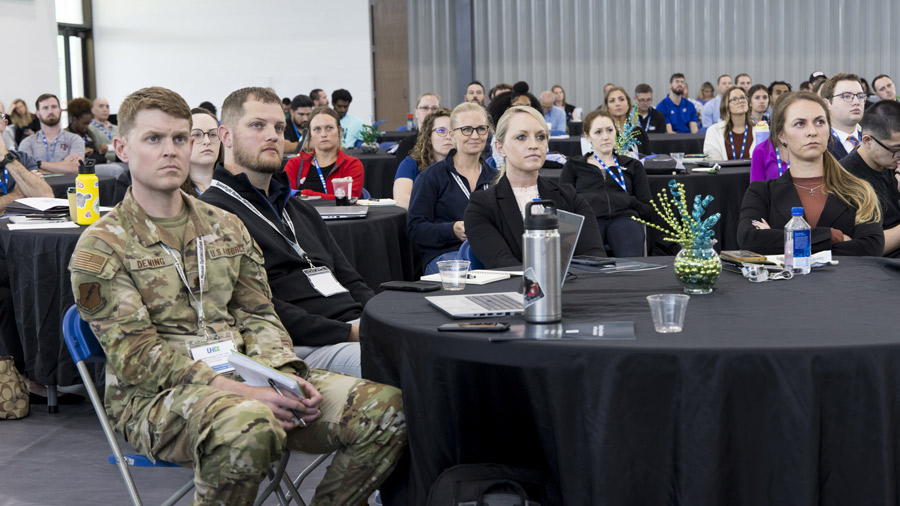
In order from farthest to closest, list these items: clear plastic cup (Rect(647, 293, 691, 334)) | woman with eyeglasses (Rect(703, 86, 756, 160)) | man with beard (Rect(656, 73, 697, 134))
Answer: man with beard (Rect(656, 73, 697, 134)), woman with eyeglasses (Rect(703, 86, 756, 160)), clear plastic cup (Rect(647, 293, 691, 334))

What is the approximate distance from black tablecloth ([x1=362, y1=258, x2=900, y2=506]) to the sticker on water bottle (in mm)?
109

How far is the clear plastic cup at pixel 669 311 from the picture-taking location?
6.55ft

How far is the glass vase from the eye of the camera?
2455 millimetres

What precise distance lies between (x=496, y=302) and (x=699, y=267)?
542mm

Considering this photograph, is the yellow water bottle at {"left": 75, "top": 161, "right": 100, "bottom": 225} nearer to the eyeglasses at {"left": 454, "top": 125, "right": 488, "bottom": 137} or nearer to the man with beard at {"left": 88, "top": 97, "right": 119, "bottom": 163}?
the eyeglasses at {"left": 454, "top": 125, "right": 488, "bottom": 137}

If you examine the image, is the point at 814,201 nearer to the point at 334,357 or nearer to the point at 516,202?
the point at 516,202

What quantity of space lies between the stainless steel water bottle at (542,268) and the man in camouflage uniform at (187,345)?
0.48 m

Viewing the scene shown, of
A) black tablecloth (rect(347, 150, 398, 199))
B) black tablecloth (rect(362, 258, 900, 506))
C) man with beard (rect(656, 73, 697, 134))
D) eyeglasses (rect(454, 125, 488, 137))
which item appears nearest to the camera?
black tablecloth (rect(362, 258, 900, 506))

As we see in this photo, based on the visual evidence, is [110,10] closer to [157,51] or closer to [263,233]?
[157,51]

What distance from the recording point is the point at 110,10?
1655cm

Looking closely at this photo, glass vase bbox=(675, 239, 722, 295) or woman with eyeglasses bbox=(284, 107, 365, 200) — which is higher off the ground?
woman with eyeglasses bbox=(284, 107, 365, 200)

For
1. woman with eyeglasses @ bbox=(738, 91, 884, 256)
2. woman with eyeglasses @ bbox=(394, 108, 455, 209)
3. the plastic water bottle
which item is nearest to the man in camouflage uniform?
the plastic water bottle

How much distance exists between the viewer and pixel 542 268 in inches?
83.1

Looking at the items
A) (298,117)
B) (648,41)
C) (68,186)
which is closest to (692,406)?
(68,186)
